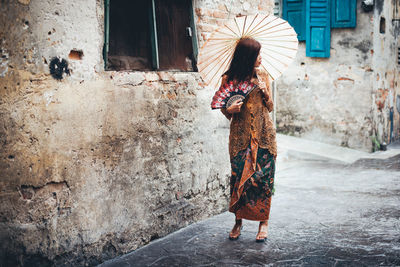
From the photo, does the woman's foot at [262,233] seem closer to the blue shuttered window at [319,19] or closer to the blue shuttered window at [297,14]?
the blue shuttered window at [319,19]

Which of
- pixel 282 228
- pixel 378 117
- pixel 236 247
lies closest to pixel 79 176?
pixel 236 247

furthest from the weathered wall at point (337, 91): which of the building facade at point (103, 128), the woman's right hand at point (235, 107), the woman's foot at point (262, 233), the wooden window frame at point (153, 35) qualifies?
the woman's right hand at point (235, 107)

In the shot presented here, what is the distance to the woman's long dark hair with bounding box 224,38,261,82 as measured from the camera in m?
3.97

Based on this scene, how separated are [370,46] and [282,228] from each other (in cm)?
639

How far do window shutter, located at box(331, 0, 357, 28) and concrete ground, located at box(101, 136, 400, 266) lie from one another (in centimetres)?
393

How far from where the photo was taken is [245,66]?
4051 mm

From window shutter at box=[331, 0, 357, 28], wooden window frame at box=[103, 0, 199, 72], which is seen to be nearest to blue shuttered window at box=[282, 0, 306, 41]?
window shutter at box=[331, 0, 357, 28]

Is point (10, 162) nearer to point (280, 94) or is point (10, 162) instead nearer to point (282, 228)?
point (282, 228)

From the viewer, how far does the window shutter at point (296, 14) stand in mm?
10047

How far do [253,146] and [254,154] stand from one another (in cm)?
7

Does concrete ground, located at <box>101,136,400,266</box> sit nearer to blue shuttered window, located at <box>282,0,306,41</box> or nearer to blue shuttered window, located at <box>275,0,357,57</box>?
blue shuttered window, located at <box>275,0,357,57</box>

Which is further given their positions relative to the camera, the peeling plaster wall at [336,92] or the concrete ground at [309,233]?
the peeling plaster wall at [336,92]

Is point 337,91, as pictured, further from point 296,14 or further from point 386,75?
point 296,14

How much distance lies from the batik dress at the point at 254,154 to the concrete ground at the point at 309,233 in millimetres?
392
